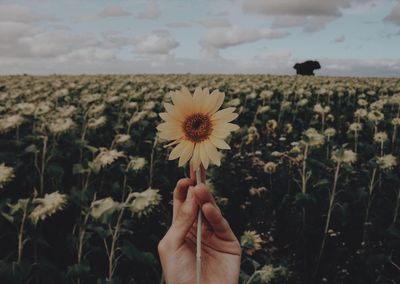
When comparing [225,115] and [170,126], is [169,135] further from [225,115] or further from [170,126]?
[225,115]

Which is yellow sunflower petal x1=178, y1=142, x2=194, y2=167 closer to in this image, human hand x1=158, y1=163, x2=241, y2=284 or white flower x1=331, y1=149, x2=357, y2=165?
human hand x1=158, y1=163, x2=241, y2=284

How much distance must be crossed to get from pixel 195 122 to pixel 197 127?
12 mm

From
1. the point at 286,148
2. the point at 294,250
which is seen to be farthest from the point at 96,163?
the point at 286,148

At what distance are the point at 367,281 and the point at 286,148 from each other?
4683mm

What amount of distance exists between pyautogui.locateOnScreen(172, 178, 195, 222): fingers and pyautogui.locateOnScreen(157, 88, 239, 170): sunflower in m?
0.12

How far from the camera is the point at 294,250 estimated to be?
4.70m

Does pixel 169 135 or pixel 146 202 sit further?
pixel 146 202

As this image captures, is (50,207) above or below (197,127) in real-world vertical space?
below

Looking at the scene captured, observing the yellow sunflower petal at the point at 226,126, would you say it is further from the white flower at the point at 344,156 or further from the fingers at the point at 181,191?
the white flower at the point at 344,156

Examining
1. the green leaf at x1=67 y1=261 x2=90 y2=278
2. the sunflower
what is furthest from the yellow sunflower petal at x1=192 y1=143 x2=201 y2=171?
the green leaf at x1=67 y1=261 x2=90 y2=278

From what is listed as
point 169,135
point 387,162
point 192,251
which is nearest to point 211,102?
point 169,135

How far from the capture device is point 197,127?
3.52 ft

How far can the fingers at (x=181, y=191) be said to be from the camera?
1.18 metres

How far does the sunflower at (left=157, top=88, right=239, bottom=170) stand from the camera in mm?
1048
